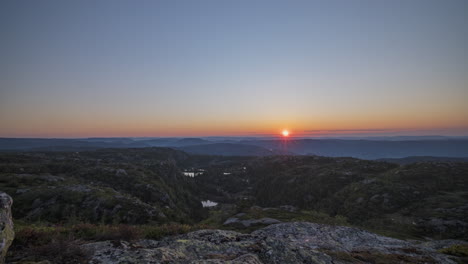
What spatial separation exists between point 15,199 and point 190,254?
58371 mm

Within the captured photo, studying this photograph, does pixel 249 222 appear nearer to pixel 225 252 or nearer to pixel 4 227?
pixel 225 252

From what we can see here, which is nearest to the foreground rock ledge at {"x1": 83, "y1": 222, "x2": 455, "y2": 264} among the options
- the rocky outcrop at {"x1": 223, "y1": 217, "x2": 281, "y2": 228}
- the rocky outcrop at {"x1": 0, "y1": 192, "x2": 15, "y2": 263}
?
the rocky outcrop at {"x1": 0, "y1": 192, "x2": 15, "y2": 263}

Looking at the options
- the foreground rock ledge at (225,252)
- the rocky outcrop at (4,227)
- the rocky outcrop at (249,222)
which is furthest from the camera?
the rocky outcrop at (249,222)

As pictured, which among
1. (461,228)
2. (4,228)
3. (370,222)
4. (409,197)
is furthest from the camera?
(409,197)

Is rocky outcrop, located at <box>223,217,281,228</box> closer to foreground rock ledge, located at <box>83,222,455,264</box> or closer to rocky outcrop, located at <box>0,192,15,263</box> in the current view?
foreground rock ledge, located at <box>83,222,455,264</box>

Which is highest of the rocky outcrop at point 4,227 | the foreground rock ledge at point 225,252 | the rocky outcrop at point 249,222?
the rocky outcrop at point 4,227

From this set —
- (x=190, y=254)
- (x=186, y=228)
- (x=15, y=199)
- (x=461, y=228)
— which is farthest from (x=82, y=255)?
(x=461, y=228)

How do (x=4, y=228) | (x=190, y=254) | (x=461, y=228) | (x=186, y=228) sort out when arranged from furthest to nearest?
(x=461, y=228), (x=186, y=228), (x=190, y=254), (x=4, y=228)

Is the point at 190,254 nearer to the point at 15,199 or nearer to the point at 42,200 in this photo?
the point at 42,200

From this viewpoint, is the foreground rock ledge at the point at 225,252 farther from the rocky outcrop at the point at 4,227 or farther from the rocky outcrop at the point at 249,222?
the rocky outcrop at the point at 249,222

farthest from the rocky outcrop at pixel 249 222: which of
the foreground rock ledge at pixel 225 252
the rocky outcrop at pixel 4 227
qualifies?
the rocky outcrop at pixel 4 227

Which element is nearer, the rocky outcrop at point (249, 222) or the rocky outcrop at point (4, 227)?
the rocky outcrop at point (4, 227)

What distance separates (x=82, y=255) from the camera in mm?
9914

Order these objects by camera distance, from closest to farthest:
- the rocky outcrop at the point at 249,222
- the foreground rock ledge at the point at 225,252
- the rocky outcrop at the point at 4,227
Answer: the rocky outcrop at the point at 4,227 < the foreground rock ledge at the point at 225,252 < the rocky outcrop at the point at 249,222
